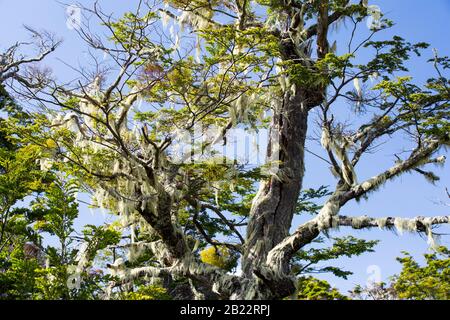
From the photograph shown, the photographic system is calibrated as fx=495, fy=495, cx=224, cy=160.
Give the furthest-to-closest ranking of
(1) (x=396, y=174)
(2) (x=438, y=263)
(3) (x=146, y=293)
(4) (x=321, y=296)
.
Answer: (2) (x=438, y=263) → (4) (x=321, y=296) → (1) (x=396, y=174) → (3) (x=146, y=293)

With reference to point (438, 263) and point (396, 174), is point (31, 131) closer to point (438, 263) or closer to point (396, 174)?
point (396, 174)

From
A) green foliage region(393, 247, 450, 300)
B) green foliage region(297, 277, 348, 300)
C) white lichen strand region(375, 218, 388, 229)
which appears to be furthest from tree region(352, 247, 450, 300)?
white lichen strand region(375, 218, 388, 229)

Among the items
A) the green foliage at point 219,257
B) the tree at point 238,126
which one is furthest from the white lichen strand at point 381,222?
the green foliage at point 219,257

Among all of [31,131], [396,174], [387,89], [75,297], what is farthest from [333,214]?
[31,131]

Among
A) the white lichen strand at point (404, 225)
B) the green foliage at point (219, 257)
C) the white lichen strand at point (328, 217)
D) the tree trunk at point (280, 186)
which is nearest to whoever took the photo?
the white lichen strand at point (404, 225)

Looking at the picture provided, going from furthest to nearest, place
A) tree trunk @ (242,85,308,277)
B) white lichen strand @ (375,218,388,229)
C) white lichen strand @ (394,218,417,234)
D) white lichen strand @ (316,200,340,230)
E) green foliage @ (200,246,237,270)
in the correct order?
green foliage @ (200,246,237,270), tree trunk @ (242,85,308,277), white lichen strand @ (316,200,340,230), white lichen strand @ (375,218,388,229), white lichen strand @ (394,218,417,234)

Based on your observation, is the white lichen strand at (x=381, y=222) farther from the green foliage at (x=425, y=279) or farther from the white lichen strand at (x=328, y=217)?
the green foliage at (x=425, y=279)

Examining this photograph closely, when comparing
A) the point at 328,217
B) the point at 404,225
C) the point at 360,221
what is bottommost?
the point at 404,225

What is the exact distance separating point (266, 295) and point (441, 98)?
426cm

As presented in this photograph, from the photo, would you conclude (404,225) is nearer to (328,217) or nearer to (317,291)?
(328,217)

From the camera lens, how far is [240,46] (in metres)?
7.65

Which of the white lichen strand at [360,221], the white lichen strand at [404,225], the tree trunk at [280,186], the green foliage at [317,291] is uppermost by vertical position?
the tree trunk at [280,186]

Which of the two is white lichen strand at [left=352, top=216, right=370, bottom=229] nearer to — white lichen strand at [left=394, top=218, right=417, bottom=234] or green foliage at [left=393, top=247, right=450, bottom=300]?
white lichen strand at [left=394, top=218, right=417, bottom=234]

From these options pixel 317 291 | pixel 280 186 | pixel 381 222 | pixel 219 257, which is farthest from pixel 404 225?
pixel 219 257
